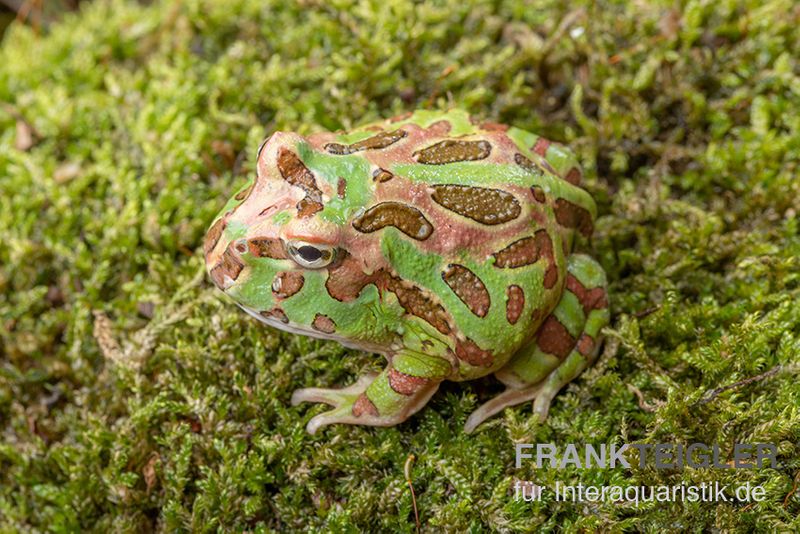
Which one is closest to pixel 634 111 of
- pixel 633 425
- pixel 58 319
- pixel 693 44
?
pixel 693 44

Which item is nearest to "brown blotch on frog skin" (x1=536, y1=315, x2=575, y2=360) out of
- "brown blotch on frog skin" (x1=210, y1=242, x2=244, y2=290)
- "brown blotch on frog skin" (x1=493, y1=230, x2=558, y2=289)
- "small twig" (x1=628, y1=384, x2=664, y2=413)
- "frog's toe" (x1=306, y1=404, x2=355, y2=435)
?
"brown blotch on frog skin" (x1=493, y1=230, x2=558, y2=289)

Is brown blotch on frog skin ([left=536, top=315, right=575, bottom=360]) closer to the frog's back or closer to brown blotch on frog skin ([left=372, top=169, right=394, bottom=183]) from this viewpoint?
the frog's back

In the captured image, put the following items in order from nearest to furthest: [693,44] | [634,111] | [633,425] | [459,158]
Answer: [459,158] < [633,425] < [634,111] < [693,44]

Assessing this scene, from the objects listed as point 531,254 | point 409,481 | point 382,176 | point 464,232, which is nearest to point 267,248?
point 382,176

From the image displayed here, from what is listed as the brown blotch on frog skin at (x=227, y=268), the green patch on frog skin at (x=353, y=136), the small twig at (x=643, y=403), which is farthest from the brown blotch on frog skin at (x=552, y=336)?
the brown blotch on frog skin at (x=227, y=268)

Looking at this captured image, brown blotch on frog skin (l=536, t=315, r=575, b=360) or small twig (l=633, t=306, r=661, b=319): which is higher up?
brown blotch on frog skin (l=536, t=315, r=575, b=360)

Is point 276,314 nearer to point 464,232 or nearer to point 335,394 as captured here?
point 335,394

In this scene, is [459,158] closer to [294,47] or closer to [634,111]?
[634,111]
